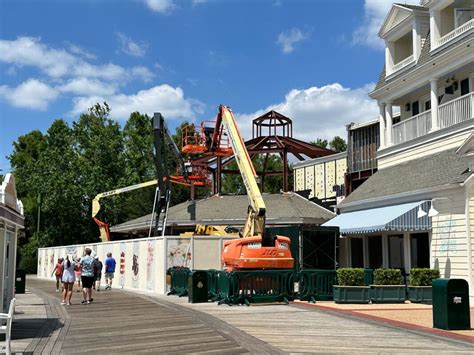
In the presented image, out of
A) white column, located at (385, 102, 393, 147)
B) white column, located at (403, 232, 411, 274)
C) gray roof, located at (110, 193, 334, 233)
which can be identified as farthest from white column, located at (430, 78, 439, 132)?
gray roof, located at (110, 193, 334, 233)

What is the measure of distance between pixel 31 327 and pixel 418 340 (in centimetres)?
848

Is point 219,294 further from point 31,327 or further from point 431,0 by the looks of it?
point 431,0

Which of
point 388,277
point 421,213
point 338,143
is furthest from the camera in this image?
point 338,143

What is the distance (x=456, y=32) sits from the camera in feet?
74.7

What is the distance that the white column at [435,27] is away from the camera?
950 inches

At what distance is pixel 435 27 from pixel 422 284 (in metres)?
10.7

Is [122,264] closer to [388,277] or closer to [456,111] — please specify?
[388,277]

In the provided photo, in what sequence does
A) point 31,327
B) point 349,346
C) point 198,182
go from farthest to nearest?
point 198,182 → point 31,327 → point 349,346

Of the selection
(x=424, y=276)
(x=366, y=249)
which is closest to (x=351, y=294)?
(x=424, y=276)

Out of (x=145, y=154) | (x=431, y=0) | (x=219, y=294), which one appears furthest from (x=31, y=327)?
(x=145, y=154)

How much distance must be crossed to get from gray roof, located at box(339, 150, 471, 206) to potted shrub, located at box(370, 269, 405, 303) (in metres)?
3.51

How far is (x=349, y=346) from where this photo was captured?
10.7 m

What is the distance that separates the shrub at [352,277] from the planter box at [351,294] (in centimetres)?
21

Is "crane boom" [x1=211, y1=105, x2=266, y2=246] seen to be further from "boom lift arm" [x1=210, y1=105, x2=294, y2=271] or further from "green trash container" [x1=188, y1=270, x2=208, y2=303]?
"green trash container" [x1=188, y1=270, x2=208, y2=303]
